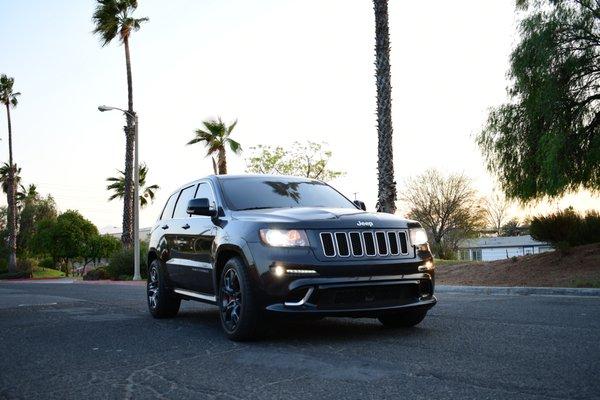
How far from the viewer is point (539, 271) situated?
16.2 m

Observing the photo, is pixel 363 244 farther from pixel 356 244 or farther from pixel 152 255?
pixel 152 255

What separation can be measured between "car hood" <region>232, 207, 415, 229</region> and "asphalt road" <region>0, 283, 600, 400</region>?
115 cm

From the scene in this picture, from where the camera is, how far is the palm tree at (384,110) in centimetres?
1795

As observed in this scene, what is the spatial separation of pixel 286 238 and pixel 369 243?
0.83 metres

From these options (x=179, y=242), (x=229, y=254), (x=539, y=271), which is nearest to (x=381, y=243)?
(x=229, y=254)

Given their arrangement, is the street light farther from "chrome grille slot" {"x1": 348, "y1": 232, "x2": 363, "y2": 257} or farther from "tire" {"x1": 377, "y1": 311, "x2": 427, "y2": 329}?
"chrome grille slot" {"x1": 348, "y1": 232, "x2": 363, "y2": 257}

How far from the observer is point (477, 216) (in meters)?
58.8

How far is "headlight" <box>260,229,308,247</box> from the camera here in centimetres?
610

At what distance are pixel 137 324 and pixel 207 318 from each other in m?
1.02

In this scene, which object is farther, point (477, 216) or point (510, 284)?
point (477, 216)

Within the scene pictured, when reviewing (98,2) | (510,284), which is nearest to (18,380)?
(510,284)

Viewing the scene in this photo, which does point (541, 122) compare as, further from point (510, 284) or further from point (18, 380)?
point (18, 380)

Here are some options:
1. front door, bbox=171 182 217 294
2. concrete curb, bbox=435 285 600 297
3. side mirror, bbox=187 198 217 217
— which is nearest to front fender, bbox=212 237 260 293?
front door, bbox=171 182 217 294

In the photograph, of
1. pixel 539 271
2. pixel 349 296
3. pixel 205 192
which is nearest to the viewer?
pixel 349 296
